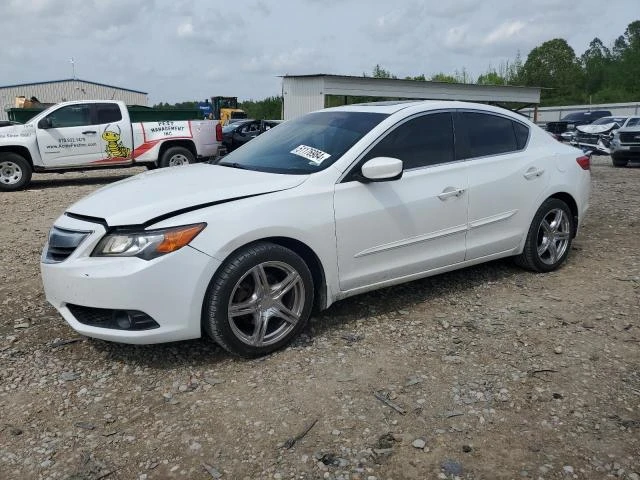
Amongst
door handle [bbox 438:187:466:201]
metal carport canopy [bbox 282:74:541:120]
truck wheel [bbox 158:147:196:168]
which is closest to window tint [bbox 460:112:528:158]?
door handle [bbox 438:187:466:201]

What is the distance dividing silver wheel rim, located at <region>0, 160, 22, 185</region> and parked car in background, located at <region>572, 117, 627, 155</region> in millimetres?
17611

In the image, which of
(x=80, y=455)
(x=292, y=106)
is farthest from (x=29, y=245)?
(x=292, y=106)

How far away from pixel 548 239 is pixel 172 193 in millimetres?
3420

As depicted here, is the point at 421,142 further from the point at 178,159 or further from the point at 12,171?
the point at 12,171

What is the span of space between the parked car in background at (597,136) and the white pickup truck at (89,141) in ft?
46.2

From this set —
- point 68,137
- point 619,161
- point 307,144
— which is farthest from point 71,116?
point 619,161

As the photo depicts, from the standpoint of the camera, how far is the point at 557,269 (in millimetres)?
5254

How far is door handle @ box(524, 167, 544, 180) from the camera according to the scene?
15.6 feet

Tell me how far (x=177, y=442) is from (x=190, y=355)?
93 cm

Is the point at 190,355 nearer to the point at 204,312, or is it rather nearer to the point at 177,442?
the point at 204,312

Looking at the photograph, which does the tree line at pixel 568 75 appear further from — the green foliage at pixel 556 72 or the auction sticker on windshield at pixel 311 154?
the auction sticker on windshield at pixel 311 154

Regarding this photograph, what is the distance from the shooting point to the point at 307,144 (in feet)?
13.6

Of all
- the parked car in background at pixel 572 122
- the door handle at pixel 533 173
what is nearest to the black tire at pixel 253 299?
the door handle at pixel 533 173

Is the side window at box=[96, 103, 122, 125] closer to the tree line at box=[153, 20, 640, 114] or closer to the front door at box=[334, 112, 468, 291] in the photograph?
the front door at box=[334, 112, 468, 291]
